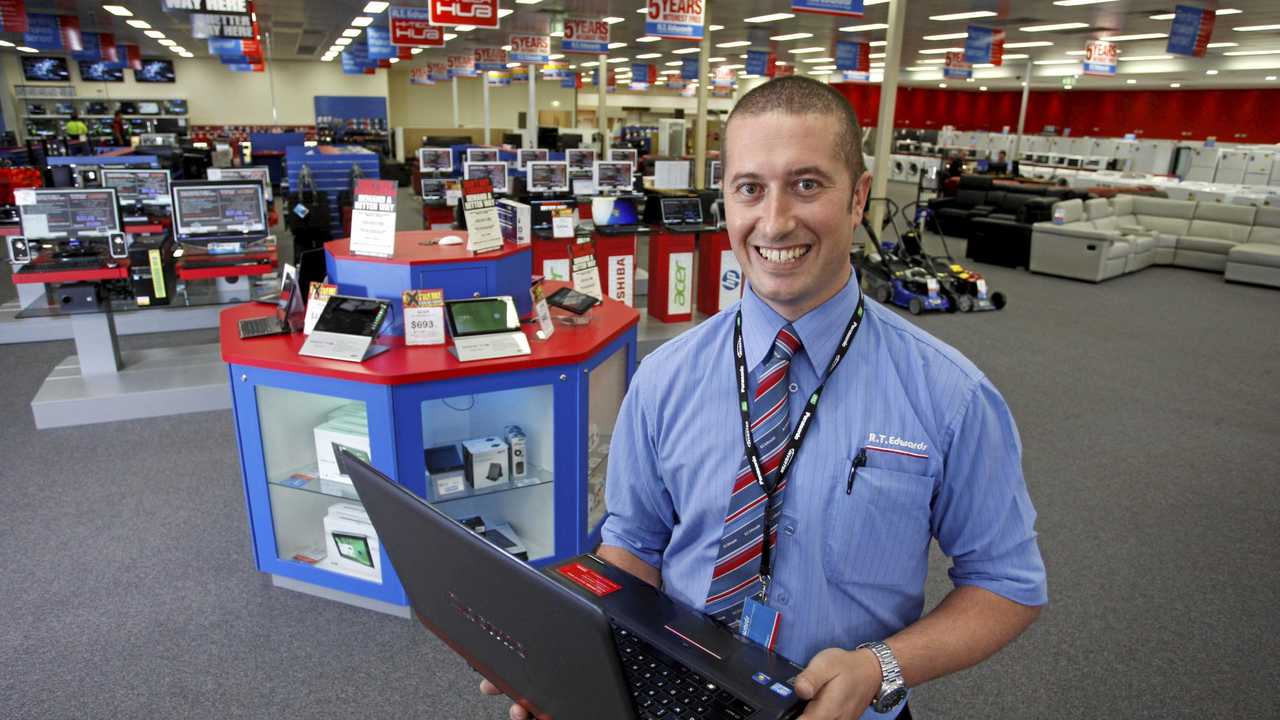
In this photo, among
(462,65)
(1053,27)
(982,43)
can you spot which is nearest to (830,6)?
(982,43)

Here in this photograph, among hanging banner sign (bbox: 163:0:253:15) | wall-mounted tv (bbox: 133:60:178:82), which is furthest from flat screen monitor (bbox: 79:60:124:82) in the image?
hanging banner sign (bbox: 163:0:253:15)

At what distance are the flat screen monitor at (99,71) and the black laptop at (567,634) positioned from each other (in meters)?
28.6

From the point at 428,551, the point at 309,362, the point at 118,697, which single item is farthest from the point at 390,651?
the point at 428,551

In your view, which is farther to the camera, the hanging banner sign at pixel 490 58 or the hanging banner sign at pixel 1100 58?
the hanging banner sign at pixel 490 58

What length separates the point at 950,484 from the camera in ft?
3.70

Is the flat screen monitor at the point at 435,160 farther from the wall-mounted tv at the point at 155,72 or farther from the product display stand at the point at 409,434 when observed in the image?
the wall-mounted tv at the point at 155,72

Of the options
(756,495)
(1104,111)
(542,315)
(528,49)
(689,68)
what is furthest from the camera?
(689,68)

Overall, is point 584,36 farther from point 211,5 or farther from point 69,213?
point 69,213

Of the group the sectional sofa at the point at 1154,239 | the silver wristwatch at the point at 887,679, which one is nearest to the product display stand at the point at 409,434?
the silver wristwatch at the point at 887,679

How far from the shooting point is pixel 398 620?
324 centimetres

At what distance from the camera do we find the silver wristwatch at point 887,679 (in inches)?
40.5

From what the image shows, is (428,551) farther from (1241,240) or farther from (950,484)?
(1241,240)

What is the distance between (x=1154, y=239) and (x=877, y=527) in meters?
12.7

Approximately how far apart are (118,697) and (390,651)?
91cm
